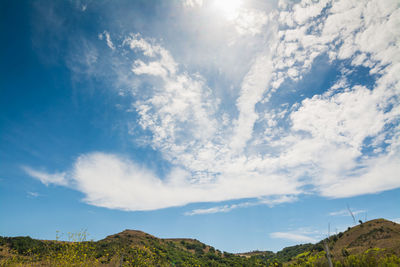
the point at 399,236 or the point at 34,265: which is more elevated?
the point at 399,236

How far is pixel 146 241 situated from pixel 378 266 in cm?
4406

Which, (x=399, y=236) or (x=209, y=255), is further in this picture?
(x=209, y=255)

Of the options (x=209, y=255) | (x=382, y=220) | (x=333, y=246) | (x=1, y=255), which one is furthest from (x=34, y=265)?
(x=382, y=220)

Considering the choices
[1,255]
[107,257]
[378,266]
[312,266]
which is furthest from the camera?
[107,257]

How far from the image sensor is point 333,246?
41.1 m

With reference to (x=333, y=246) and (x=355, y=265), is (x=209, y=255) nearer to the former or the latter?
(x=333, y=246)

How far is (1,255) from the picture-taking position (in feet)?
83.6

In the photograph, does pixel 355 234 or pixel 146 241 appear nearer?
pixel 355 234

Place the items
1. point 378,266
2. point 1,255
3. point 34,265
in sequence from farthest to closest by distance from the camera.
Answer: point 1,255 → point 34,265 → point 378,266

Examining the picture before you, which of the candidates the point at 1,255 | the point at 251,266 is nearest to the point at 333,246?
the point at 251,266

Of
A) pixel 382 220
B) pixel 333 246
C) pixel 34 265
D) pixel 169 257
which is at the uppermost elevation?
pixel 382 220

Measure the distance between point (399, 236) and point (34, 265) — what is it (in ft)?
151

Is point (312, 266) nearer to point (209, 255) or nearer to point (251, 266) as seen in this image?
point (251, 266)

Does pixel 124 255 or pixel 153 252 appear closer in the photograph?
pixel 124 255
